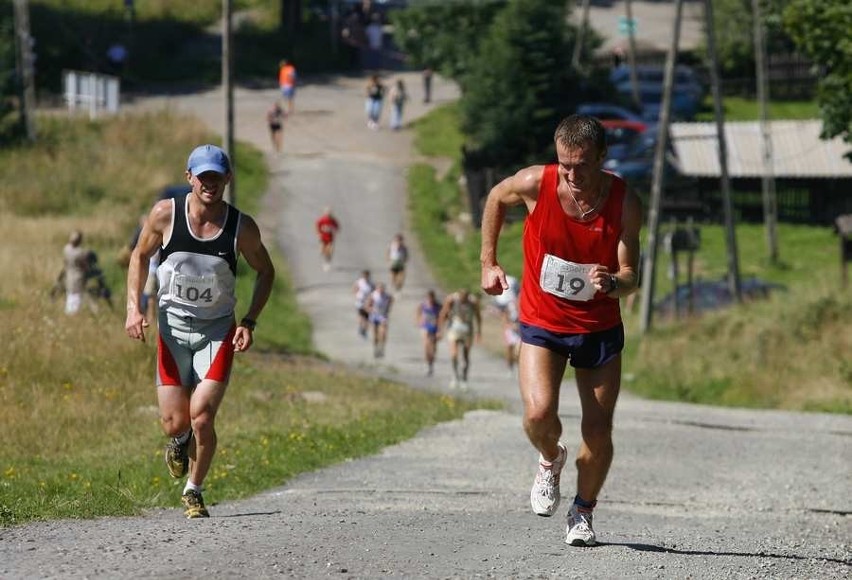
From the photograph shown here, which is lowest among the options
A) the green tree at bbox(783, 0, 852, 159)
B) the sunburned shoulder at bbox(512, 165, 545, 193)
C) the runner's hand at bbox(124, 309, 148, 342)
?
the runner's hand at bbox(124, 309, 148, 342)

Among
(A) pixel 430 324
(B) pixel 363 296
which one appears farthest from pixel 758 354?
(B) pixel 363 296

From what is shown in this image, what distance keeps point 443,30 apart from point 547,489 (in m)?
55.0

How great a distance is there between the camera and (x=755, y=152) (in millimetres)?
56250

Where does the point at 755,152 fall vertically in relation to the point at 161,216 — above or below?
below

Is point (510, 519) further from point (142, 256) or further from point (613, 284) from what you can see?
point (142, 256)

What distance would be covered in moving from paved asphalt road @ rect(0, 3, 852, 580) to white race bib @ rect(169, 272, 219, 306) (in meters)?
1.22

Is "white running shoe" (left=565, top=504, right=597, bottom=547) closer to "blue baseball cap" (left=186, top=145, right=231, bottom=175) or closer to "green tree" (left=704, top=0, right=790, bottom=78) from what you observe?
"blue baseball cap" (left=186, top=145, right=231, bottom=175)

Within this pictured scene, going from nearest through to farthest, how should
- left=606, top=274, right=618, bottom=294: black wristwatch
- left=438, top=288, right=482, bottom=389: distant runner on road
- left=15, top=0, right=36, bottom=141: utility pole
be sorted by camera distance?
1. left=606, top=274, right=618, bottom=294: black wristwatch
2. left=438, top=288, right=482, bottom=389: distant runner on road
3. left=15, top=0, right=36, bottom=141: utility pole

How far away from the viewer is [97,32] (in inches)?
2584

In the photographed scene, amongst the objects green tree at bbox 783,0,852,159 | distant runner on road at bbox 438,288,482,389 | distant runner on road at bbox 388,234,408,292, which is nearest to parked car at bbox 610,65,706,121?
distant runner on road at bbox 388,234,408,292

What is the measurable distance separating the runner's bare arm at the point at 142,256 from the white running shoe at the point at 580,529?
2627mm

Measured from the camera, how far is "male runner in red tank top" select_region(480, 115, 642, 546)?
8555 millimetres

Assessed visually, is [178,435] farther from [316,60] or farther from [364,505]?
[316,60]

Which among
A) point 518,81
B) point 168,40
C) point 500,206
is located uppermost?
point 168,40
